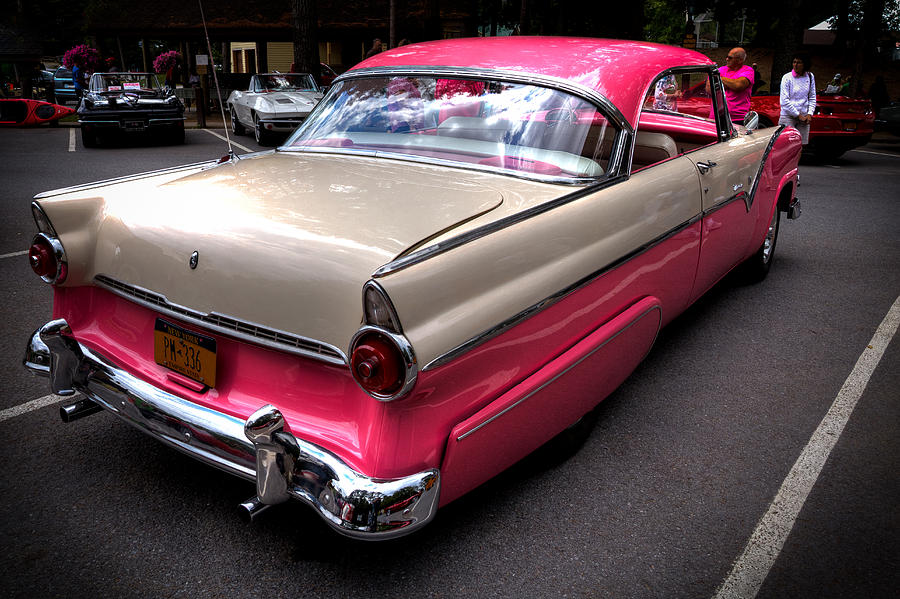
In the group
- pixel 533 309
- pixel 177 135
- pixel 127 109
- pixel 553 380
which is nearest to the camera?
pixel 533 309

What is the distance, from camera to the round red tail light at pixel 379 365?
5.96 feet

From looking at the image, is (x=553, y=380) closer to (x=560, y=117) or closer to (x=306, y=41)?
(x=560, y=117)

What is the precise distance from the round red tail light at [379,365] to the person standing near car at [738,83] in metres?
6.58

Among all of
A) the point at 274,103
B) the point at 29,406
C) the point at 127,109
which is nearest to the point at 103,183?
the point at 29,406

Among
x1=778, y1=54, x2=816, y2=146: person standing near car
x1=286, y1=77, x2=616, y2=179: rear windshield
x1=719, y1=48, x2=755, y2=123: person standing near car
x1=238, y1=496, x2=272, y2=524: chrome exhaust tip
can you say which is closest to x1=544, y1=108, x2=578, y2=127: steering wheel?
x1=286, y1=77, x2=616, y2=179: rear windshield

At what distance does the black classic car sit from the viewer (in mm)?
12906

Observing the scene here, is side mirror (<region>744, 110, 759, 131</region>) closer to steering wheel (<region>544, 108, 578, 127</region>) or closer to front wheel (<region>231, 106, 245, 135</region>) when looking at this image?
steering wheel (<region>544, 108, 578, 127</region>)

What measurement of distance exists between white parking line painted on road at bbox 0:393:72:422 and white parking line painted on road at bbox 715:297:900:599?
9.49ft

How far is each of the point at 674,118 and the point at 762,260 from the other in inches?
56.4

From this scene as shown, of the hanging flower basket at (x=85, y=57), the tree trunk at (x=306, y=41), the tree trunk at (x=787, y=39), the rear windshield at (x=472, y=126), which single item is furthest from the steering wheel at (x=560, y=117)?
the hanging flower basket at (x=85, y=57)

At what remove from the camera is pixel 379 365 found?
1824 millimetres

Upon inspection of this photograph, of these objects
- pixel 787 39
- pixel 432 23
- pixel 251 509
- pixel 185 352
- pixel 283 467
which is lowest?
pixel 251 509

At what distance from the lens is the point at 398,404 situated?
187cm

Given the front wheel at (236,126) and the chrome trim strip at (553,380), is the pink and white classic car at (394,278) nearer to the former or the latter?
the chrome trim strip at (553,380)
